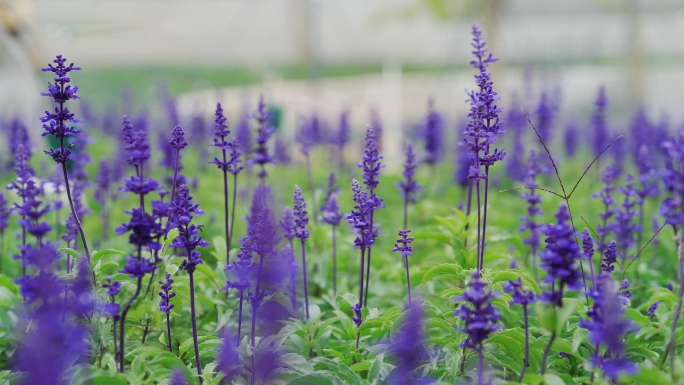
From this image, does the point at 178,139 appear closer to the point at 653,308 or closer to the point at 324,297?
the point at 324,297

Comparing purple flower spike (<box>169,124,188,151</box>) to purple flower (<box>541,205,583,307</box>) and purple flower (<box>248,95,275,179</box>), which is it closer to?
purple flower (<box>248,95,275,179</box>)

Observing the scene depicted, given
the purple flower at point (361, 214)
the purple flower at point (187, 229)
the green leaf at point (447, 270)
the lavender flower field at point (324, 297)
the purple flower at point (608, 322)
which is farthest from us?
the green leaf at point (447, 270)

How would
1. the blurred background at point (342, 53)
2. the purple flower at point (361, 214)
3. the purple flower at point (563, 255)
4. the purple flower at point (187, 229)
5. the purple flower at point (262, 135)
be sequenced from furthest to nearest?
the blurred background at point (342, 53) → the purple flower at point (262, 135) → the purple flower at point (361, 214) → the purple flower at point (187, 229) → the purple flower at point (563, 255)

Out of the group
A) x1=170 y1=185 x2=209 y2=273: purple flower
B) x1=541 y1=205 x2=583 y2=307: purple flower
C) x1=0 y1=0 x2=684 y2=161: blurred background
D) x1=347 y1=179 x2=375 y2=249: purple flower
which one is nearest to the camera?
x1=541 y1=205 x2=583 y2=307: purple flower

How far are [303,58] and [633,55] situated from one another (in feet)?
28.0

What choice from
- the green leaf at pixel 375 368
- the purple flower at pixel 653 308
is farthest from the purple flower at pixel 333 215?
the purple flower at pixel 653 308

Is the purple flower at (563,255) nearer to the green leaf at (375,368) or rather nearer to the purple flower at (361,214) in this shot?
the green leaf at (375,368)

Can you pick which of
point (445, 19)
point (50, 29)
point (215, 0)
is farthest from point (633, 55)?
point (50, 29)

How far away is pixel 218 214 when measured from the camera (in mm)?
8047

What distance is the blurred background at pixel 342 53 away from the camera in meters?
14.1

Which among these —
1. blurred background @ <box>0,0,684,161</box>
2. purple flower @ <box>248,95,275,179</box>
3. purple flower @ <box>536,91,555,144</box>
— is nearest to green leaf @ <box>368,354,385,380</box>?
purple flower @ <box>248,95,275,179</box>

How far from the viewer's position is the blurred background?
14094 millimetres

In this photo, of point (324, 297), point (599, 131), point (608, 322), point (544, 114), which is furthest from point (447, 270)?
point (599, 131)

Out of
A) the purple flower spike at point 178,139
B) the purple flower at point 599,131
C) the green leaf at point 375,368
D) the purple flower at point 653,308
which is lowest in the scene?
the green leaf at point 375,368
